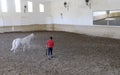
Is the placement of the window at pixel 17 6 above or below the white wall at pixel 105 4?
above

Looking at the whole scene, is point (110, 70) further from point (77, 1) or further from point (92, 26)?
point (77, 1)

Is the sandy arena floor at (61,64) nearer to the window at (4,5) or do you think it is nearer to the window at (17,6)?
the window at (4,5)

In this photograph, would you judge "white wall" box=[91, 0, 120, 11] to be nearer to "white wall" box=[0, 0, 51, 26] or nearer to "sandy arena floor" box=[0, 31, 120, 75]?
"sandy arena floor" box=[0, 31, 120, 75]

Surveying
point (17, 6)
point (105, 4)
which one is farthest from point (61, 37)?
point (17, 6)

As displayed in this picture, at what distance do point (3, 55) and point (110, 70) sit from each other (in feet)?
12.8

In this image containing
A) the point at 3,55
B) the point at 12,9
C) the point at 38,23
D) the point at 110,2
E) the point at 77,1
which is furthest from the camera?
the point at 38,23

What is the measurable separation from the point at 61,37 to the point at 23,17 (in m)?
6.57

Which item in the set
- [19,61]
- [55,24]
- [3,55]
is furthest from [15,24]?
[19,61]

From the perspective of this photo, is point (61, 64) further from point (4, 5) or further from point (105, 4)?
point (4, 5)

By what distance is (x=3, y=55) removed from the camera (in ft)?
23.2

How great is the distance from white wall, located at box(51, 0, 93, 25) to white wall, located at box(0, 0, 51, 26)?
1.08 meters

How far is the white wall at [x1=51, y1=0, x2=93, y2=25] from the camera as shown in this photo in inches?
516

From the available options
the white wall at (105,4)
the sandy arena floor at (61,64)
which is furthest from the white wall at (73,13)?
the sandy arena floor at (61,64)

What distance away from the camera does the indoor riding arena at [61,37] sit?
5438 millimetres
